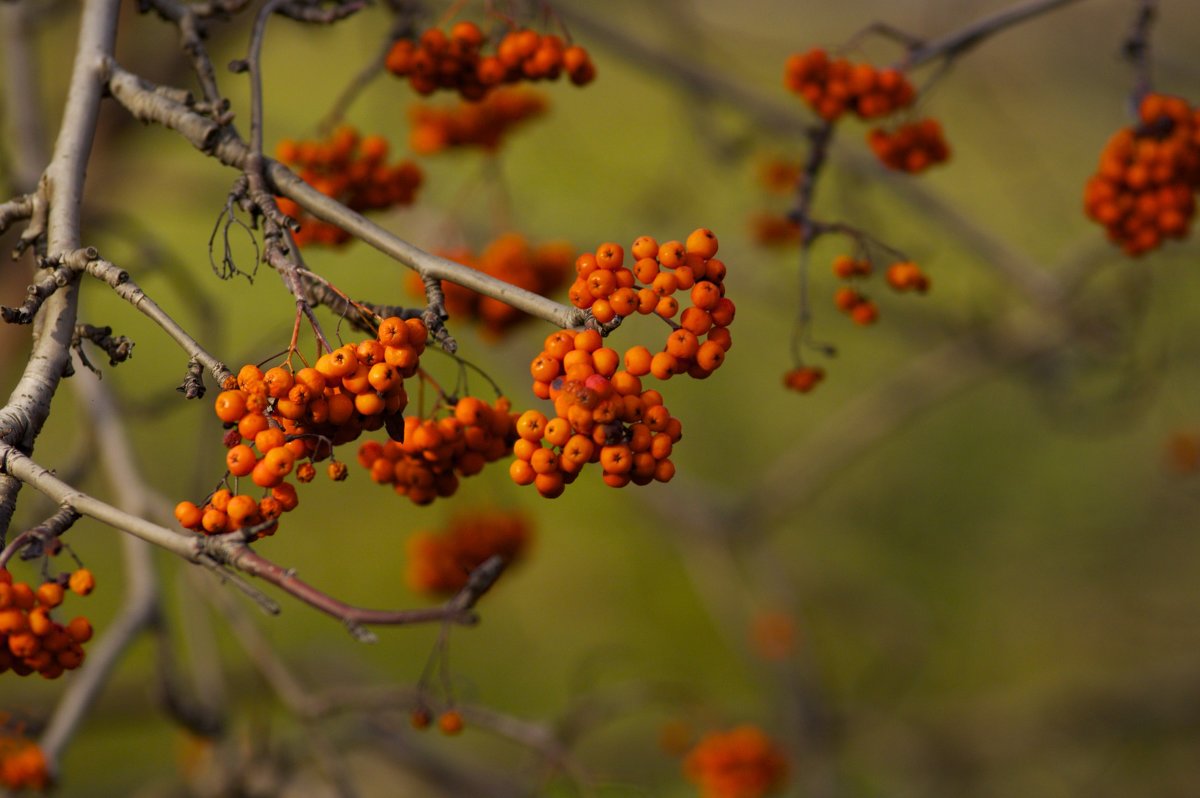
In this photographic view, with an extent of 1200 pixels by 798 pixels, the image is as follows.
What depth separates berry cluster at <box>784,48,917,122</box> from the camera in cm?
244

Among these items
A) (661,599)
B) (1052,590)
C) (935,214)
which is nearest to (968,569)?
(1052,590)

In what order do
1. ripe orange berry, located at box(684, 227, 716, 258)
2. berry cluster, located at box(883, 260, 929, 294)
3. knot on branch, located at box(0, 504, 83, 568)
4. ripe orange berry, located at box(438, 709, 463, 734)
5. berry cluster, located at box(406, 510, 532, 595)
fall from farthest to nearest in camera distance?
berry cluster, located at box(406, 510, 532, 595), berry cluster, located at box(883, 260, 929, 294), ripe orange berry, located at box(438, 709, 463, 734), ripe orange berry, located at box(684, 227, 716, 258), knot on branch, located at box(0, 504, 83, 568)

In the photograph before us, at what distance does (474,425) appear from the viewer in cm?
170

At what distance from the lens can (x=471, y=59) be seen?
223cm

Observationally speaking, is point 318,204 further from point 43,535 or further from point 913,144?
point 913,144

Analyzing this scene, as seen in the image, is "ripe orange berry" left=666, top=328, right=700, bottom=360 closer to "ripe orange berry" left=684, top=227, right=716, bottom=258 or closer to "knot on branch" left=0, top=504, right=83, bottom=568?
"ripe orange berry" left=684, top=227, right=716, bottom=258

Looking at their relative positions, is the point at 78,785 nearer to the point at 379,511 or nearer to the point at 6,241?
the point at 379,511

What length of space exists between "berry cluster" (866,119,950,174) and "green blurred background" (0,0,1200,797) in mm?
1189

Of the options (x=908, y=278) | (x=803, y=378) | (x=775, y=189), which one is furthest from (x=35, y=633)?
(x=775, y=189)

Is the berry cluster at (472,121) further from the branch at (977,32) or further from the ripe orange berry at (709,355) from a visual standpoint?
the ripe orange berry at (709,355)

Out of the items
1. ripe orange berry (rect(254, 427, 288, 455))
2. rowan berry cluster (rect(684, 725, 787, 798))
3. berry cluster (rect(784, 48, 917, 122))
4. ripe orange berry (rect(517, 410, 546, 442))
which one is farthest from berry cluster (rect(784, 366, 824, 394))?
rowan berry cluster (rect(684, 725, 787, 798))

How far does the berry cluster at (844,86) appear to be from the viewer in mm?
2441

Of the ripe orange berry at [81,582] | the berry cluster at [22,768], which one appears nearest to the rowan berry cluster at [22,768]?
the berry cluster at [22,768]

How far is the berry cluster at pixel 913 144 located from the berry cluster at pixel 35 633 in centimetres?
200
